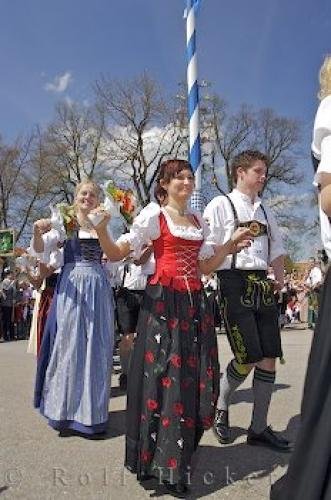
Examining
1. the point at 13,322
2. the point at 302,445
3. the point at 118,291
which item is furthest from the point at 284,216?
the point at 302,445

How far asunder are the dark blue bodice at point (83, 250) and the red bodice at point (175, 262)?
44.2 inches

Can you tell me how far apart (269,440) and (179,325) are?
1.15 metres

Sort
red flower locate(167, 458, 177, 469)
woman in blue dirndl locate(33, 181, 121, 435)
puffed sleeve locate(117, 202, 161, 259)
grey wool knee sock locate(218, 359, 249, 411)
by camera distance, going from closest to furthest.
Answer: red flower locate(167, 458, 177, 469) → puffed sleeve locate(117, 202, 161, 259) → grey wool knee sock locate(218, 359, 249, 411) → woman in blue dirndl locate(33, 181, 121, 435)

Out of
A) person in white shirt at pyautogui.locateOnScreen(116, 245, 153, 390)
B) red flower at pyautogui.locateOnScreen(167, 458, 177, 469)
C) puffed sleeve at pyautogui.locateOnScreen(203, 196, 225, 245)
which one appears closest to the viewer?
red flower at pyautogui.locateOnScreen(167, 458, 177, 469)

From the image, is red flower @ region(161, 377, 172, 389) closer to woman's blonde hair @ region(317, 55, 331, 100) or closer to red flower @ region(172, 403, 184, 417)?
red flower @ region(172, 403, 184, 417)

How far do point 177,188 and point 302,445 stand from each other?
1.82 meters

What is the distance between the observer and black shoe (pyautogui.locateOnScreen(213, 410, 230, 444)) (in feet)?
12.4

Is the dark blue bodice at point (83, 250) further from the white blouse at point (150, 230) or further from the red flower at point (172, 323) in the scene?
the red flower at point (172, 323)

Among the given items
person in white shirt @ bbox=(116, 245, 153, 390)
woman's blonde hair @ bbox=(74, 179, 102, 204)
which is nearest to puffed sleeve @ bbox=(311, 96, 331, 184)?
woman's blonde hair @ bbox=(74, 179, 102, 204)

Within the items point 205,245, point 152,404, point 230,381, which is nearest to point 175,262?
point 205,245

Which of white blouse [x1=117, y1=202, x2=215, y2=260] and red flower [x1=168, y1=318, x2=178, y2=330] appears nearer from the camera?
red flower [x1=168, y1=318, x2=178, y2=330]

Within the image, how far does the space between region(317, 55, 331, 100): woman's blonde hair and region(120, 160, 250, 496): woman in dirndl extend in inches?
47.1

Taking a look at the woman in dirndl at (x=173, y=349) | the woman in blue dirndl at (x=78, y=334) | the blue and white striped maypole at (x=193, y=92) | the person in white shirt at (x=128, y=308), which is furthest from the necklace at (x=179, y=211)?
the blue and white striped maypole at (x=193, y=92)

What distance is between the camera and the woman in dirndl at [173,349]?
2928mm
